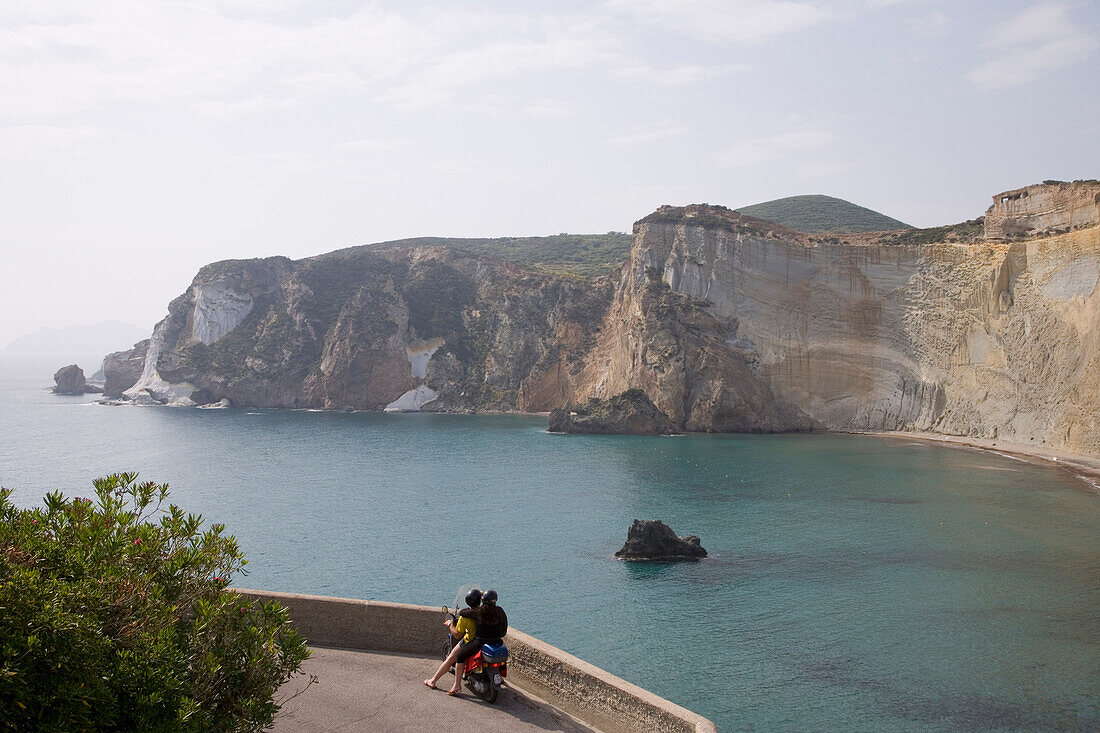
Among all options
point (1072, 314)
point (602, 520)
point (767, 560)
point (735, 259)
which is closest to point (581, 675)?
point (767, 560)

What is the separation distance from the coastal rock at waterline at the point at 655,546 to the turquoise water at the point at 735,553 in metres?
0.89

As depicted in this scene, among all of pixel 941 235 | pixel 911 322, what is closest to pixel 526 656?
pixel 911 322

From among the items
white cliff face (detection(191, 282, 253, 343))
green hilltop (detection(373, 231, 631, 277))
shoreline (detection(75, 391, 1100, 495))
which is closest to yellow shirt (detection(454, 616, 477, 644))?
shoreline (detection(75, 391, 1100, 495))

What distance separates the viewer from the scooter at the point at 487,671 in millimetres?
10039

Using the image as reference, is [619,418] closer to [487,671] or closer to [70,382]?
[487,671]

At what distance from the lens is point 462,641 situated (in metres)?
10.4

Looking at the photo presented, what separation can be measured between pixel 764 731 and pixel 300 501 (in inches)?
1358

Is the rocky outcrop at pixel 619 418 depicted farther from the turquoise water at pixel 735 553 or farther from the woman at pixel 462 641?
the woman at pixel 462 641

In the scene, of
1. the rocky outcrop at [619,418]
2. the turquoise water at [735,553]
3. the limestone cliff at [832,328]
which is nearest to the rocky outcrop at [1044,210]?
the limestone cliff at [832,328]

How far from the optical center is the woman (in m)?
10.2

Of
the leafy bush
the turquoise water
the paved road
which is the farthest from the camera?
the turquoise water

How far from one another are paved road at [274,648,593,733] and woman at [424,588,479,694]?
154 millimetres

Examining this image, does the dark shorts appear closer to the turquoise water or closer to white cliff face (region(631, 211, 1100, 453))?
the turquoise water

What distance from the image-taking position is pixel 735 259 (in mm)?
81812
